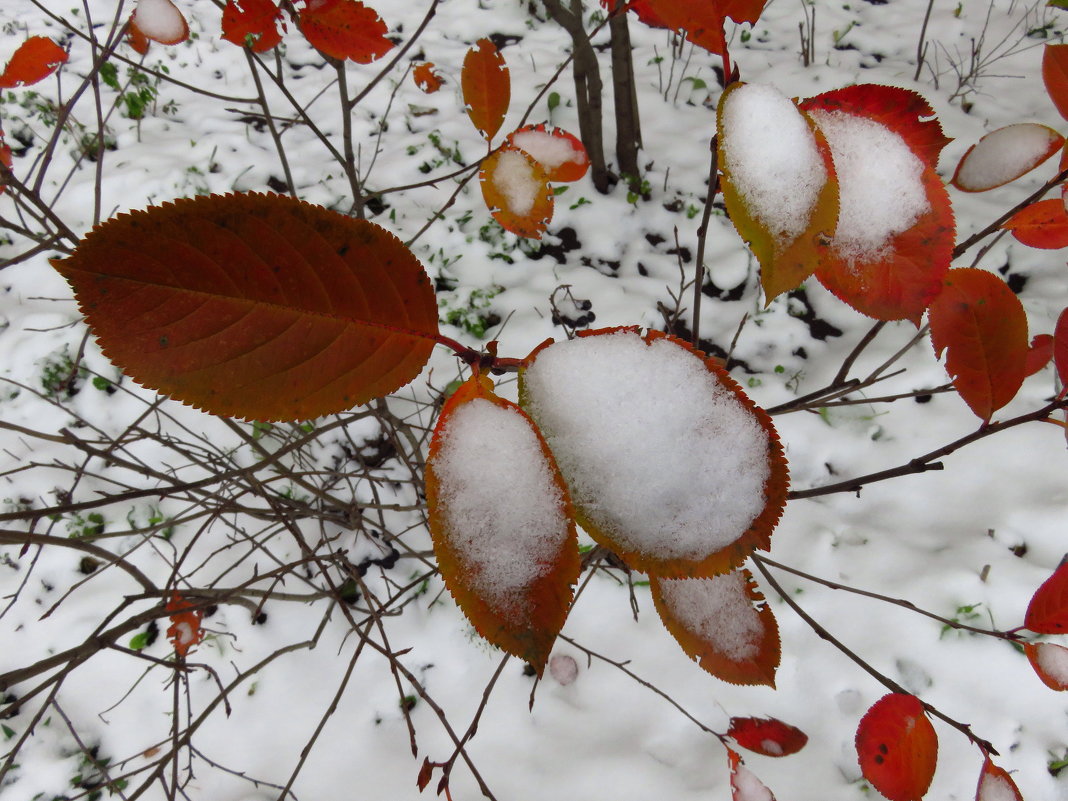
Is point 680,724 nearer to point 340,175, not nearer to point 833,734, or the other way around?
point 833,734

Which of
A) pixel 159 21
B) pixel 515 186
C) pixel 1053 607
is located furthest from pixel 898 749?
pixel 159 21

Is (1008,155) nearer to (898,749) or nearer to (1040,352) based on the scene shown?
(1040,352)

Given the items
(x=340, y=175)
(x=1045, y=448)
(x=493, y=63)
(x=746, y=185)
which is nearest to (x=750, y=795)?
(x=746, y=185)

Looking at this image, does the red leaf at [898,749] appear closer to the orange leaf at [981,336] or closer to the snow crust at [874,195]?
the orange leaf at [981,336]

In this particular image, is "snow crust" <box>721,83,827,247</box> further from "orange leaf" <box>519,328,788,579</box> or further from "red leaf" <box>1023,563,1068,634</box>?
"red leaf" <box>1023,563,1068,634</box>

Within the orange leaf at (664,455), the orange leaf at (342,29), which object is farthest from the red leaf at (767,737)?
the orange leaf at (342,29)

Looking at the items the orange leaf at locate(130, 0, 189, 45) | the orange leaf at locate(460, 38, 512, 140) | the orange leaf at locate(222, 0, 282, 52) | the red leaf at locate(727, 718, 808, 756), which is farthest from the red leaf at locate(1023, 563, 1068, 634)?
the orange leaf at locate(130, 0, 189, 45)

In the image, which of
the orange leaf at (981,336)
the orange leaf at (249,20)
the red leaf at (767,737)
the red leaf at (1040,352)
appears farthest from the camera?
the red leaf at (767,737)
